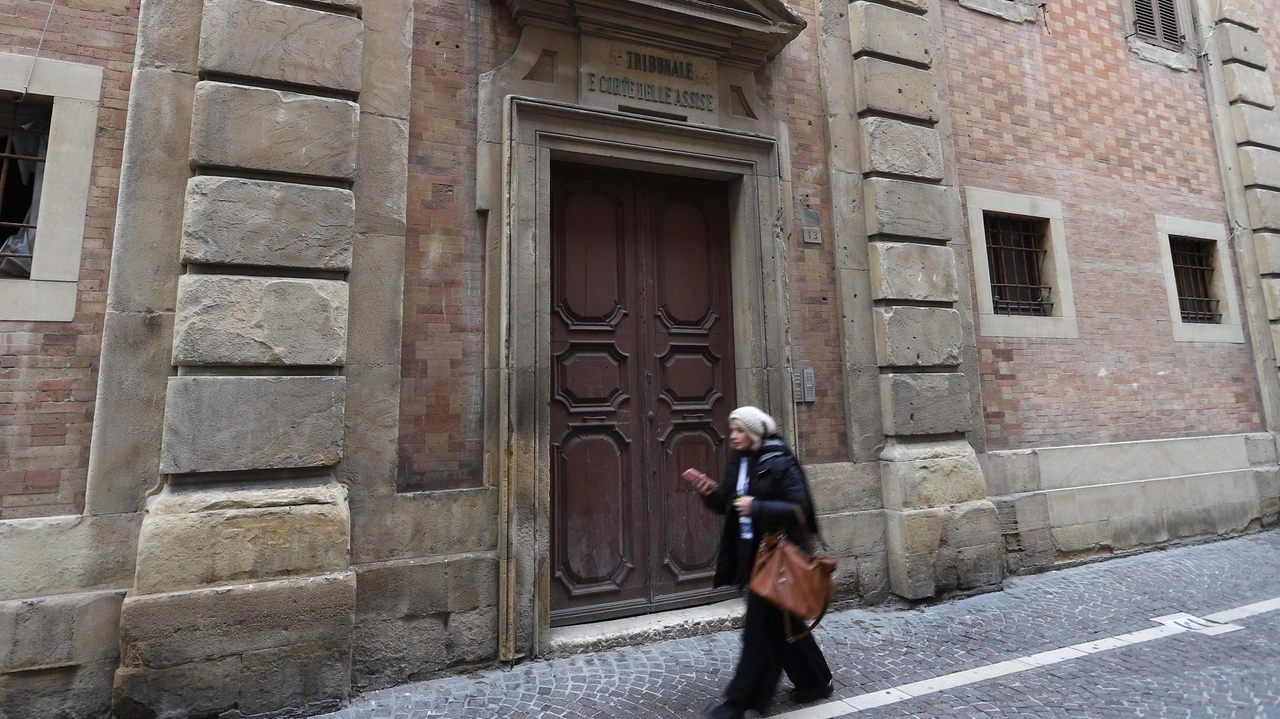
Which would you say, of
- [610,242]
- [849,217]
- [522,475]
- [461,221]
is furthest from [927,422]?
[461,221]

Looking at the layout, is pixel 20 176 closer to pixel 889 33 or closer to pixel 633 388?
pixel 633 388

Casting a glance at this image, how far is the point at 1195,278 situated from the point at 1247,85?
2.78 m

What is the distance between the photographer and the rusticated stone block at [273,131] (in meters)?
3.93

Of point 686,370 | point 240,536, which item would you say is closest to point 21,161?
point 240,536

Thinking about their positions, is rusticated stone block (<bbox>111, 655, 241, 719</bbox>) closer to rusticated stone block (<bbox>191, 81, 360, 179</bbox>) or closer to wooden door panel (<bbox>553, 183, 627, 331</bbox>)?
rusticated stone block (<bbox>191, 81, 360, 179</bbox>)

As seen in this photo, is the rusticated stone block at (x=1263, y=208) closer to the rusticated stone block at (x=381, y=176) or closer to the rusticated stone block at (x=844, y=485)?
the rusticated stone block at (x=844, y=485)

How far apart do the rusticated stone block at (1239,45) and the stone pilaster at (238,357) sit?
10.8m

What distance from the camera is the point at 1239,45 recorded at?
8.79m

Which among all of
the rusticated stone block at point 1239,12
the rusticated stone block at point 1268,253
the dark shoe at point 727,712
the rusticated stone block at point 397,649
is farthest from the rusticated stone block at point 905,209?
the rusticated stone block at point 1239,12

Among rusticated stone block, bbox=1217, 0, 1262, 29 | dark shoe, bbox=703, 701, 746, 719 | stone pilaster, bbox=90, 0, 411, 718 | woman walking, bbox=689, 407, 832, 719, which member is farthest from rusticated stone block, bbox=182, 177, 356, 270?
rusticated stone block, bbox=1217, 0, 1262, 29

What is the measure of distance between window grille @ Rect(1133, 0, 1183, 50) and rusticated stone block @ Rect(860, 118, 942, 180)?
15.3 ft

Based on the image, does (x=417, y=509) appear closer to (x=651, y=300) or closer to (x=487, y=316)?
(x=487, y=316)

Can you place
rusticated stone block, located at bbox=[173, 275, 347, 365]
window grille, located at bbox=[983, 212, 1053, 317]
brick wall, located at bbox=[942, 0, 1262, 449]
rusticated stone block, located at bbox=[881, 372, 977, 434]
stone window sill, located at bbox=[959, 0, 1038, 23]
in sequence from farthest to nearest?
stone window sill, located at bbox=[959, 0, 1038, 23], window grille, located at bbox=[983, 212, 1053, 317], brick wall, located at bbox=[942, 0, 1262, 449], rusticated stone block, located at bbox=[881, 372, 977, 434], rusticated stone block, located at bbox=[173, 275, 347, 365]

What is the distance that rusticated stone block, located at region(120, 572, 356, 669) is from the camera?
134 inches
